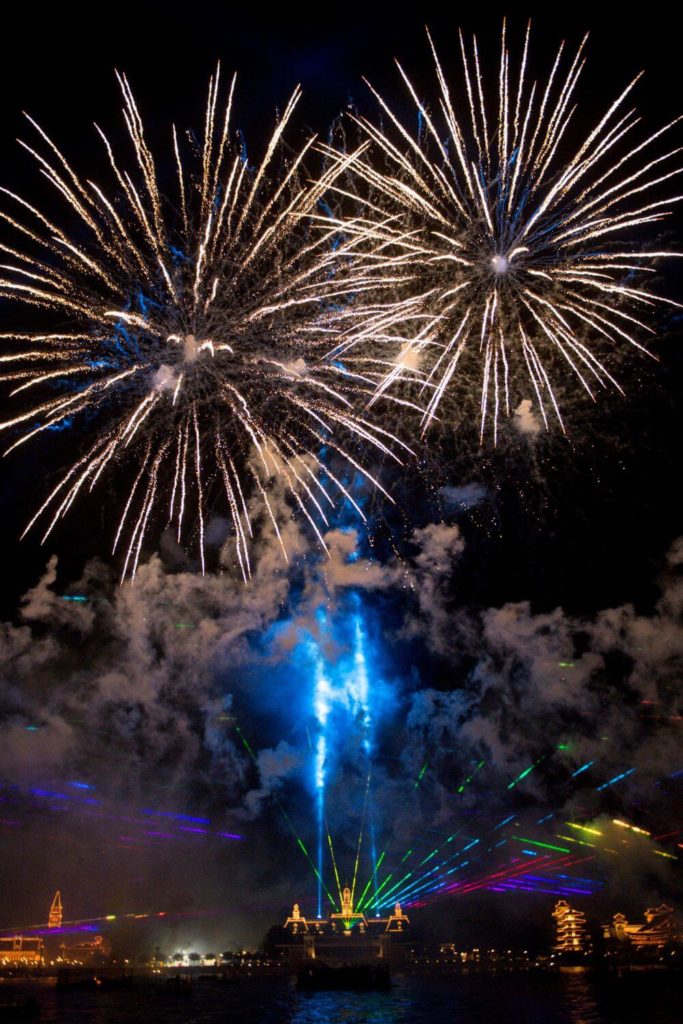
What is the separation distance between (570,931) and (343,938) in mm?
46764

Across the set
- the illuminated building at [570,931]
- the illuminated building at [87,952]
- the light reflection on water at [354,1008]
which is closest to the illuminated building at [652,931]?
the illuminated building at [570,931]

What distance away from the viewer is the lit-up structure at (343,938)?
11794 cm

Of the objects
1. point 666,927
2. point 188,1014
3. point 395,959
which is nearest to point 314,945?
point 395,959

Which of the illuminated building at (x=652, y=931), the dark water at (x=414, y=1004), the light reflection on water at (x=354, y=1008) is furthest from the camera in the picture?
the illuminated building at (x=652, y=931)

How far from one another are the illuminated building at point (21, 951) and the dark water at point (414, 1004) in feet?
146

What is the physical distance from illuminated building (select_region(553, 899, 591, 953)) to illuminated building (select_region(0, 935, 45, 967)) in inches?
3830

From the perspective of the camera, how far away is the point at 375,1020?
46.0 m

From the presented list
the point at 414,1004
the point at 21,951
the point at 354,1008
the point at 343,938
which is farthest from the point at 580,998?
the point at 21,951

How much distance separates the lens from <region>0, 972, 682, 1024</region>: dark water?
4769cm

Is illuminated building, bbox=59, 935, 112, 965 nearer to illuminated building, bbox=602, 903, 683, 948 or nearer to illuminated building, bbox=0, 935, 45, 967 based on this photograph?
illuminated building, bbox=0, 935, 45, 967

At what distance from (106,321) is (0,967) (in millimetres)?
135834

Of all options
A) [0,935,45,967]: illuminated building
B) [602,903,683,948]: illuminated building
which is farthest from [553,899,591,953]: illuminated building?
[0,935,45,967]: illuminated building

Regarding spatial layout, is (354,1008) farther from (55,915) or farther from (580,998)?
(55,915)

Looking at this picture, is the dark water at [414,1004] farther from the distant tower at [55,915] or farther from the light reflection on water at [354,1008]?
the distant tower at [55,915]
